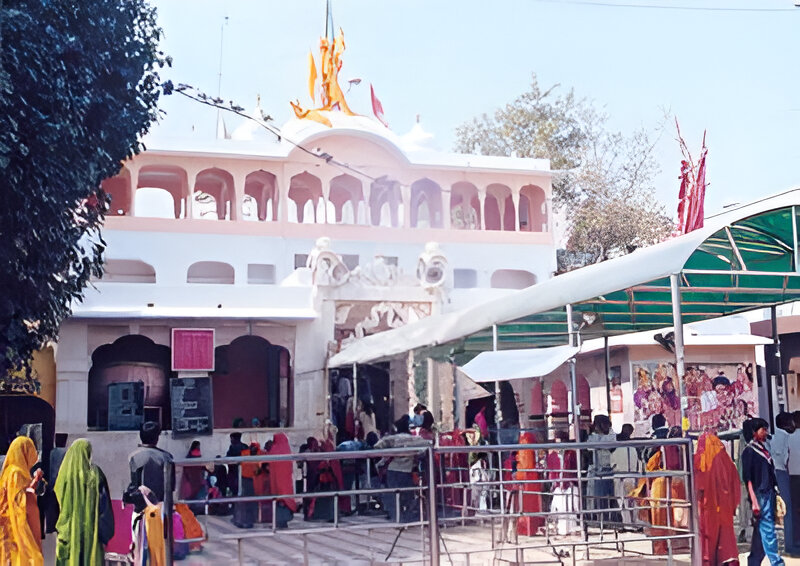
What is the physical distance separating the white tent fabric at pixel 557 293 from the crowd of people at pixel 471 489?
1341mm

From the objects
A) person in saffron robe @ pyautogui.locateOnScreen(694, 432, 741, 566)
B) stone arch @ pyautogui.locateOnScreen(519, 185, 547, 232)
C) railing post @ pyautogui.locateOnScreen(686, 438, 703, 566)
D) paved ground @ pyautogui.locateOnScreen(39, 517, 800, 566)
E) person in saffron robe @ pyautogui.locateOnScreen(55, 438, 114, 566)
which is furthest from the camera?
stone arch @ pyautogui.locateOnScreen(519, 185, 547, 232)

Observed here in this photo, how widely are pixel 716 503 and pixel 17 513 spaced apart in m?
5.06

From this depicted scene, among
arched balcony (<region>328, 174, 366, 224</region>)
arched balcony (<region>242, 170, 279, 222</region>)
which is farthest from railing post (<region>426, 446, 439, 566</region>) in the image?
arched balcony (<region>328, 174, 366, 224</region>)

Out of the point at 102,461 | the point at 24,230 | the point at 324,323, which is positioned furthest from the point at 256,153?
the point at 24,230

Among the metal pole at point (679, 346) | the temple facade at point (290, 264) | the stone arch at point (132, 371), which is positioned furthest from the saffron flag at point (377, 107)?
the metal pole at point (679, 346)

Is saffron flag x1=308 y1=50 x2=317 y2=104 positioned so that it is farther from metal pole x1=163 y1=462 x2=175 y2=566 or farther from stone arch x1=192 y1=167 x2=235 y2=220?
metal pole x1=163 y1=462 x2=175 y2=566

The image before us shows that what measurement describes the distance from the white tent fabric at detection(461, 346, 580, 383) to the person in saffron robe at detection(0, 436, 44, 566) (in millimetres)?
4762

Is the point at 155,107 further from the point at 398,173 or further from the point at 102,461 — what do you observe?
the point at 398,173

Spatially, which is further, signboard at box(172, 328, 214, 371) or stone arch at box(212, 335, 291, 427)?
stone arch at box(212, 335, 291, 427)

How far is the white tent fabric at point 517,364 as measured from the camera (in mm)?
9789

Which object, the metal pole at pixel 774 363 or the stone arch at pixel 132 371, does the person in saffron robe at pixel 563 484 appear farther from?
the stone arch at pixel 132 371

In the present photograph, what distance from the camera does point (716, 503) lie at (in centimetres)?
754

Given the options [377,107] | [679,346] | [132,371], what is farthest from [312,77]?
[679,346]

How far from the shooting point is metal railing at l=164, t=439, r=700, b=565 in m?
6.12
